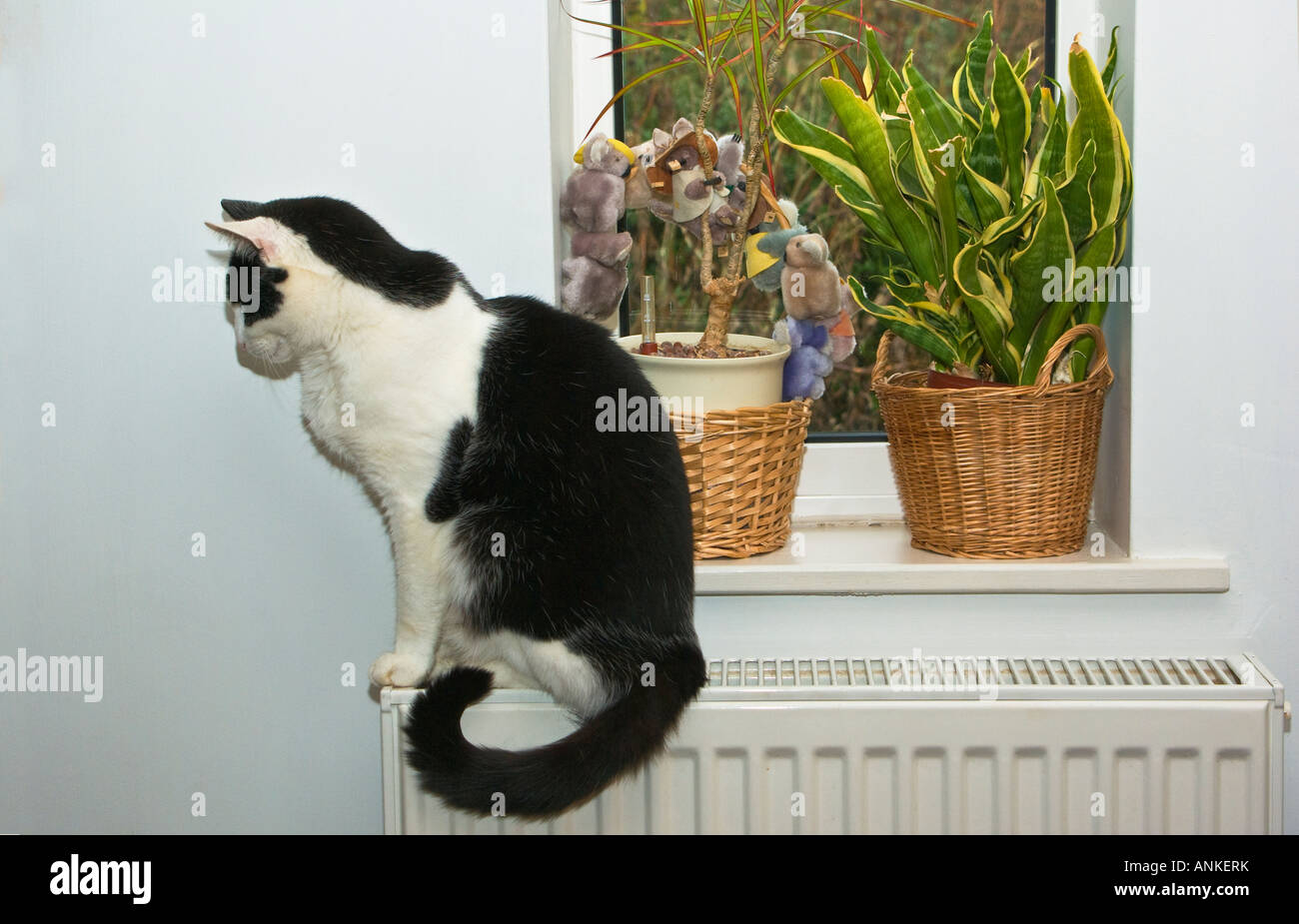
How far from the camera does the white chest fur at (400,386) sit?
113cm

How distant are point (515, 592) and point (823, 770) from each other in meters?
0.37

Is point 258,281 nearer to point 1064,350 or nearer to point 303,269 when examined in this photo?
point 303,269

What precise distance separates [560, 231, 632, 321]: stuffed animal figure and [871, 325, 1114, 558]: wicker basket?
1.08 feet

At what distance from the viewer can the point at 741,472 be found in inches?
50.6

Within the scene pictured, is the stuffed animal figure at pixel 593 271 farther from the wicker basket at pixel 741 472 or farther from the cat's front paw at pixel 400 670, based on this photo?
the cat's front paw at pixel 400 670

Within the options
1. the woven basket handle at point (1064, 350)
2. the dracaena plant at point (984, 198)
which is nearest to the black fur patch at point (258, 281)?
the dracaena plant at point (984, 198)

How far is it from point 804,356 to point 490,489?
0.45 m

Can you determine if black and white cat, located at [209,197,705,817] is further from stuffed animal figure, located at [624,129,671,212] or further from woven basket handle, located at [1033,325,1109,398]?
woven basket handle, located at [1033,325,1109,398]

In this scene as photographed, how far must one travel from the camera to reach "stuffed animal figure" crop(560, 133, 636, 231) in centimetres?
132

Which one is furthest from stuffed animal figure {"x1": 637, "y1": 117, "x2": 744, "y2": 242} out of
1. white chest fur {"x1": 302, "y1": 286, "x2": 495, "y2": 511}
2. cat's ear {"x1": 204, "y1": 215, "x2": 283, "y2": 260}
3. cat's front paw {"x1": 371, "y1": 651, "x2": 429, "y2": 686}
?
cat's front paw {"x1": 371, "y1": 651, "x2": 429, "y2": 686}

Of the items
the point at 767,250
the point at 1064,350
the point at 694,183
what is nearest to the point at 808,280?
the point at 767,250

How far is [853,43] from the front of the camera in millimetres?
1460

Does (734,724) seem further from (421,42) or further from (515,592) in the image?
(421,42)

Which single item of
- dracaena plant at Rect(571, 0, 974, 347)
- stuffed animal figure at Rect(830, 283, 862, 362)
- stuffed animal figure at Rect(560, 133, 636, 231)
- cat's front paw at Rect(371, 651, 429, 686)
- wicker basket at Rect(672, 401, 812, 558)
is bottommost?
cat's front paw at Rect(371, 651, 429, 686)
